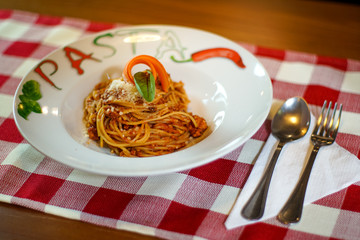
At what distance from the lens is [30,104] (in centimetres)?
206

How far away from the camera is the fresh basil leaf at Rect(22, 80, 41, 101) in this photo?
2.13 meters

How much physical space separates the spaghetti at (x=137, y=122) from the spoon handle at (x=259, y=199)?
418mm

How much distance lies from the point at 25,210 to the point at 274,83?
5.48ft

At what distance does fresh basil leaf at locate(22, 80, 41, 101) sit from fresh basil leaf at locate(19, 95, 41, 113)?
0.03 meters

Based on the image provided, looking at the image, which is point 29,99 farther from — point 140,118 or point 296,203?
point 296,203

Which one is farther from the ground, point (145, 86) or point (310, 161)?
point (145, 86)

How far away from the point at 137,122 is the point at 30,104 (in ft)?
1.82

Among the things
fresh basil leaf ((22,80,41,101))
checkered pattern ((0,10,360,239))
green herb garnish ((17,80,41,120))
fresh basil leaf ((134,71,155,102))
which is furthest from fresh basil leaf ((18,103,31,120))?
fresh basil leaf ((134,71,155,102))

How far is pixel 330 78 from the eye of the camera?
2.64 meters

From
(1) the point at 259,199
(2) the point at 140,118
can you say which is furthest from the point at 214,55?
(1) the point at 259,199

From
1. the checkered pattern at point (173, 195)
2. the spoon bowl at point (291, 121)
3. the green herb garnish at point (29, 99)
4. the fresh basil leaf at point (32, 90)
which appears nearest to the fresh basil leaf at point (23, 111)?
the green herb garnish at point (29, 99)

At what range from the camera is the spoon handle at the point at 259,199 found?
1.71 metres

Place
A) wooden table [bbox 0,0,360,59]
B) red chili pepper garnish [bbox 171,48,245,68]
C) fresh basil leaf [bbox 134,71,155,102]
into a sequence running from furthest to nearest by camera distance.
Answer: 1. wooden table [bbox 0,0,360,59]
2. red chili pepper garnish [bbox 171,48,245,68]
3. fresh basil leaf [bbox 134,71,155,102]

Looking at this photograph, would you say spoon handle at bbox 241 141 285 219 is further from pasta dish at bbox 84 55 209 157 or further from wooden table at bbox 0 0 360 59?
wooden table at bbox 0 0 360 59
